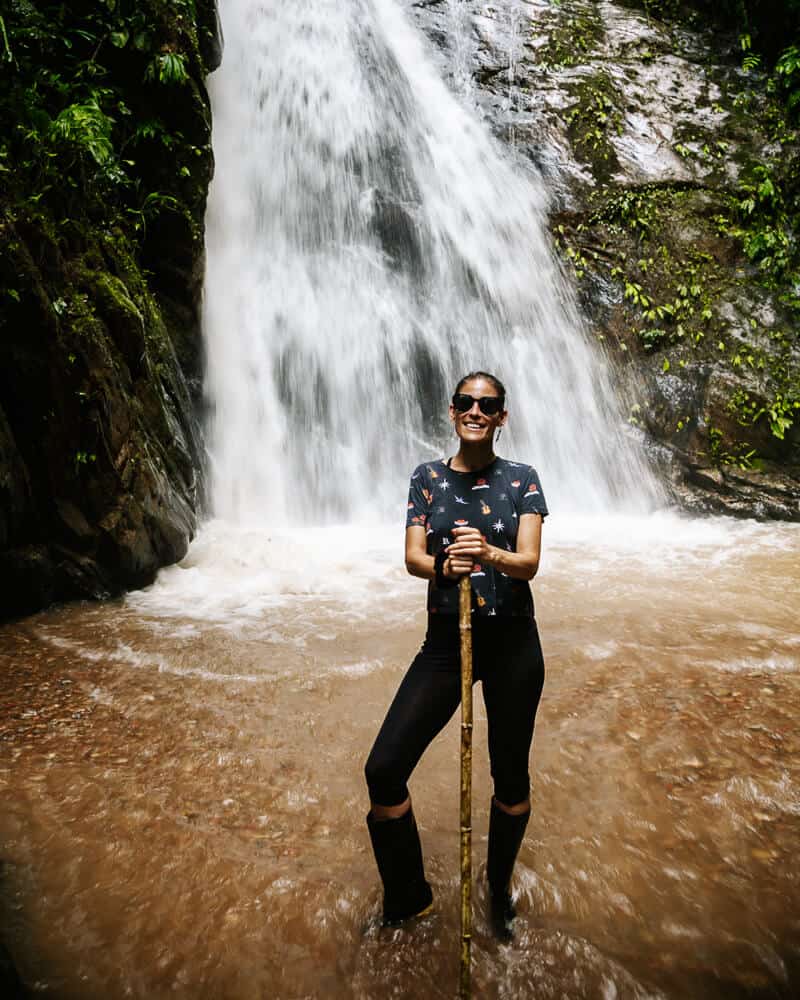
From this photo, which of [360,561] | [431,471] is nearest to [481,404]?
[431,471]

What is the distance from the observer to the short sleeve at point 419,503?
229 cm

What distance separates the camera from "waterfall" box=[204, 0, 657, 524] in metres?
9.43

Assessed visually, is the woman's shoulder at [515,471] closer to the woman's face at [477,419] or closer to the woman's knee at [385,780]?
the woman's face at [477,419]

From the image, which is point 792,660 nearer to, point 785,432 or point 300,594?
point 300,594

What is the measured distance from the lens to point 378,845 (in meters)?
2.09

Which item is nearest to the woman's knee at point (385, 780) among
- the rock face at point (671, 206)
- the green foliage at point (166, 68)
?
the green foliage at point (166, 68)

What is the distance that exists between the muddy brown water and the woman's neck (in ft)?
5.33

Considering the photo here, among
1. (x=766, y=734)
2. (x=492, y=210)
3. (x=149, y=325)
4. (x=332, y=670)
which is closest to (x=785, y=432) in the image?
(x=492, y=210)

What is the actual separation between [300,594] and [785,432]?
26.9 ft

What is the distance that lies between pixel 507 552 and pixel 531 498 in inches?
11.4

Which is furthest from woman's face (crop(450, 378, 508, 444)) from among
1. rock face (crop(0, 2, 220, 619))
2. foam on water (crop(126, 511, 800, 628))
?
rock face (crop(0, 2, 220, 619))

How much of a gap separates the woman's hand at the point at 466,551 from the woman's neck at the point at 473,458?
405mm

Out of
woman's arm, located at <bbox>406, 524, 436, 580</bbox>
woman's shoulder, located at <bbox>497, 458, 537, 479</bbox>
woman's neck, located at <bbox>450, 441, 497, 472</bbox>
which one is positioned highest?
woman's neck, located at <bbox>450, 441, 497, 472</bbox>

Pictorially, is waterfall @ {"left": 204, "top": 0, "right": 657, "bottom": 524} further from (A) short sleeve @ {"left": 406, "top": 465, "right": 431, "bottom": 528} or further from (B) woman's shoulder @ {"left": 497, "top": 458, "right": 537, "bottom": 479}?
(B) woman's shoulder @ {"left": 497, "top": 458, "right": 537, "bottom": 479}
